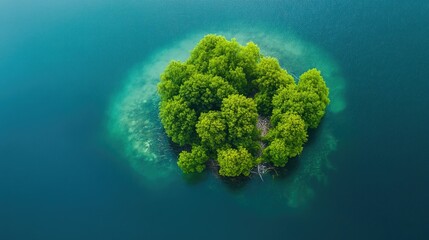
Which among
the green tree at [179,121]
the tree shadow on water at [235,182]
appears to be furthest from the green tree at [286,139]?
the green tree at [179,121]

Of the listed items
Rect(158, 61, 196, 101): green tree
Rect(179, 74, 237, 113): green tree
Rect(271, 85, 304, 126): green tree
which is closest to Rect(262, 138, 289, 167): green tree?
Rect(271, 85, 304, 126): green tree

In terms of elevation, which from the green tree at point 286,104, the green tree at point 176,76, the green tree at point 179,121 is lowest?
the green tree at point 286,104

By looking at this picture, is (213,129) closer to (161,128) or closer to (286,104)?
(286,104)

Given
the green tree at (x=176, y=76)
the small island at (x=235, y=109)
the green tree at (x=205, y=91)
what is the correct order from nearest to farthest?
the small island at (x=235, y=109) → the green tree at (x=205, y=91) → the green tree at (x=176, y=76)

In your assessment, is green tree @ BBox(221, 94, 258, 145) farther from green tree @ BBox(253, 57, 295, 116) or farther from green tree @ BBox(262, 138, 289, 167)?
green tree @ BBox(253, 57, 295, 116)

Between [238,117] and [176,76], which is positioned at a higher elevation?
[176,76]

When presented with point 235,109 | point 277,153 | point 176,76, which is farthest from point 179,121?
point 277,153

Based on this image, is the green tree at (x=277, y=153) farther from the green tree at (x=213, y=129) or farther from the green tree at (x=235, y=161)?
the green tree at (x=213, y=129)
